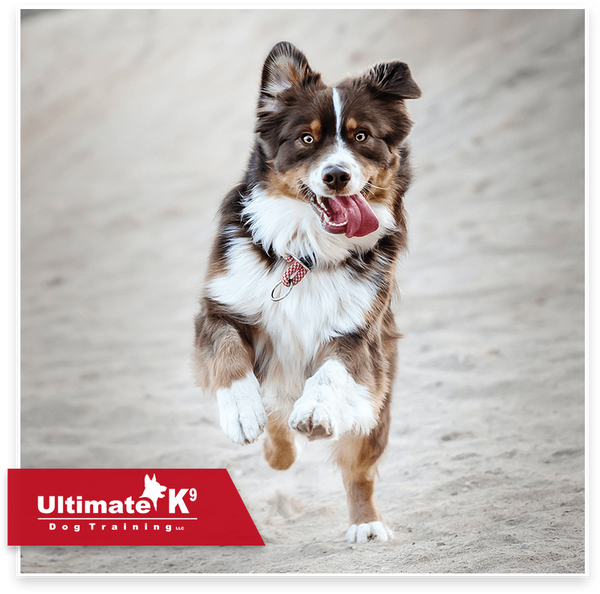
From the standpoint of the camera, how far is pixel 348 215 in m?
2.97

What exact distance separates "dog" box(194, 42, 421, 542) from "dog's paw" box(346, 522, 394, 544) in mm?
925

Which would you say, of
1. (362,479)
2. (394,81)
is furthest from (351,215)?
(362,479)

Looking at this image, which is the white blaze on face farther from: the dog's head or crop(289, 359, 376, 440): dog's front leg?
crop(289, 359, 376, 440): dog's front leg

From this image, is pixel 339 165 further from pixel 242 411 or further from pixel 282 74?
pixel 242 411

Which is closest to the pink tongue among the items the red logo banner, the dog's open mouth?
the dog's open mouth

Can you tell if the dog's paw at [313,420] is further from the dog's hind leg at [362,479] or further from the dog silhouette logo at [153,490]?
the dog silhouette logo at [153,490]

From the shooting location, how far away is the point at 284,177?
3127 millimetres

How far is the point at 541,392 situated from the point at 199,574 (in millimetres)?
3214

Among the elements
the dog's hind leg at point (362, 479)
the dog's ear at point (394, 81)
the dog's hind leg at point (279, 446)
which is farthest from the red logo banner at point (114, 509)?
the dog's ear at point (394, 81)

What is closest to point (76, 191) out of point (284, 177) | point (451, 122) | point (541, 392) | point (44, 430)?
point (451, 122)

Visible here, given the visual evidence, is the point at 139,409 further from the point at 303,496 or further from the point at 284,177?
the point at 284,177

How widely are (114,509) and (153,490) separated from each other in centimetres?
23

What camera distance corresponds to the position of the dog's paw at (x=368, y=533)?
390 centimetres

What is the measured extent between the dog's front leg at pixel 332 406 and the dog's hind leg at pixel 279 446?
754 mm
